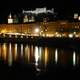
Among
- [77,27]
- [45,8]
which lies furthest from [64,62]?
[45,8]

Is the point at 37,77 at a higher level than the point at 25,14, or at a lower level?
lower

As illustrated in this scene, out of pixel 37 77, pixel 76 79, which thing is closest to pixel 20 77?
pixel 37 77

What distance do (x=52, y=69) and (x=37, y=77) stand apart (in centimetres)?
351

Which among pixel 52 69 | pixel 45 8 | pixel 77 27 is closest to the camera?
pixel 52 69

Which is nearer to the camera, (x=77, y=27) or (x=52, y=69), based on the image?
(x=52, y=69)

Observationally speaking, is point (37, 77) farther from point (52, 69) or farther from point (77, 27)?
point (77, 27)

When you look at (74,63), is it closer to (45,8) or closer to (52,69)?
(52,69)

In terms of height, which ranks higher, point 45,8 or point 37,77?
point 45,8

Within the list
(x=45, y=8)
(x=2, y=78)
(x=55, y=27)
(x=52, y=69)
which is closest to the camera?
(x=2, y=78)

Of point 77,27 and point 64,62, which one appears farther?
point 77,27

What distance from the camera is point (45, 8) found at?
8819 cm

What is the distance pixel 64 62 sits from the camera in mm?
29859

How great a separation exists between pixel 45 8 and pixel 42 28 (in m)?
7.54

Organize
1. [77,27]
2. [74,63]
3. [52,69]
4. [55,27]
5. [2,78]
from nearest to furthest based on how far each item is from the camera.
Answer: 1. [2,78]
2. [52,69]
3. [74,63]
4. [77,27]
5. [55,27]
